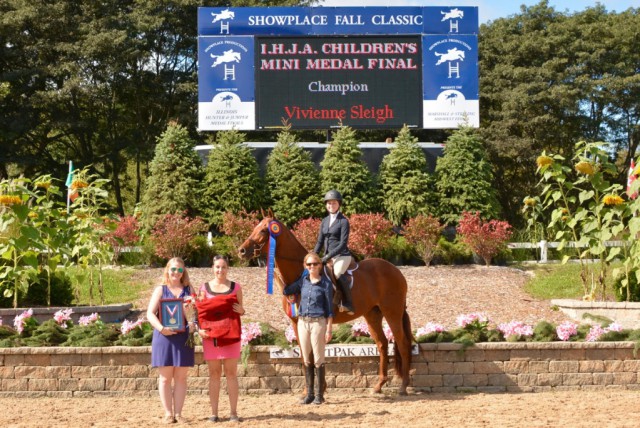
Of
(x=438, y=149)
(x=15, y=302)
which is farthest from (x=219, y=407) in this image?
(x=438, y=149)

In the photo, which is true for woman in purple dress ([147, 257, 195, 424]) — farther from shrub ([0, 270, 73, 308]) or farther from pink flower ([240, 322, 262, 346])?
shrub ([0, 270, 73, 308])

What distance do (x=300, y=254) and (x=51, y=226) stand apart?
6599 millimetres

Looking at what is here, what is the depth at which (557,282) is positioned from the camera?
17328 millimetres

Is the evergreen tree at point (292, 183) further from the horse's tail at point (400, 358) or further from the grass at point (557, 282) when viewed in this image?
the horse's tail at point (400, 358)

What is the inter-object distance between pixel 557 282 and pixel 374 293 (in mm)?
8531

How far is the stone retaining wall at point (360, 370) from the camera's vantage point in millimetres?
9766

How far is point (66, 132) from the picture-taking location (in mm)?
35844

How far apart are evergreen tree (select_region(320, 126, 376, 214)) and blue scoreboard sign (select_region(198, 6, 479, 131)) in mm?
1240

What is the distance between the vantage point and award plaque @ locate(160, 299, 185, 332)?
318 inches

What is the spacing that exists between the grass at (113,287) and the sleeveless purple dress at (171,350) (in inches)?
294

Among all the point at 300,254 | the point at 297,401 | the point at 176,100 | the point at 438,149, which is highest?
the point at 176,100

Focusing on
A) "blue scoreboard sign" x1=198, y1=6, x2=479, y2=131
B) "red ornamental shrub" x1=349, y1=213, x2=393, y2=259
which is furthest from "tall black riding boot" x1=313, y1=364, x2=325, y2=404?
"blue scoreboard sign" x1=198, y1=6, x2=479, y2=131

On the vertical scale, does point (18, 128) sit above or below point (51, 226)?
above

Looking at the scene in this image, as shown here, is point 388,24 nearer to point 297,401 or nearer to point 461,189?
point 461,189
